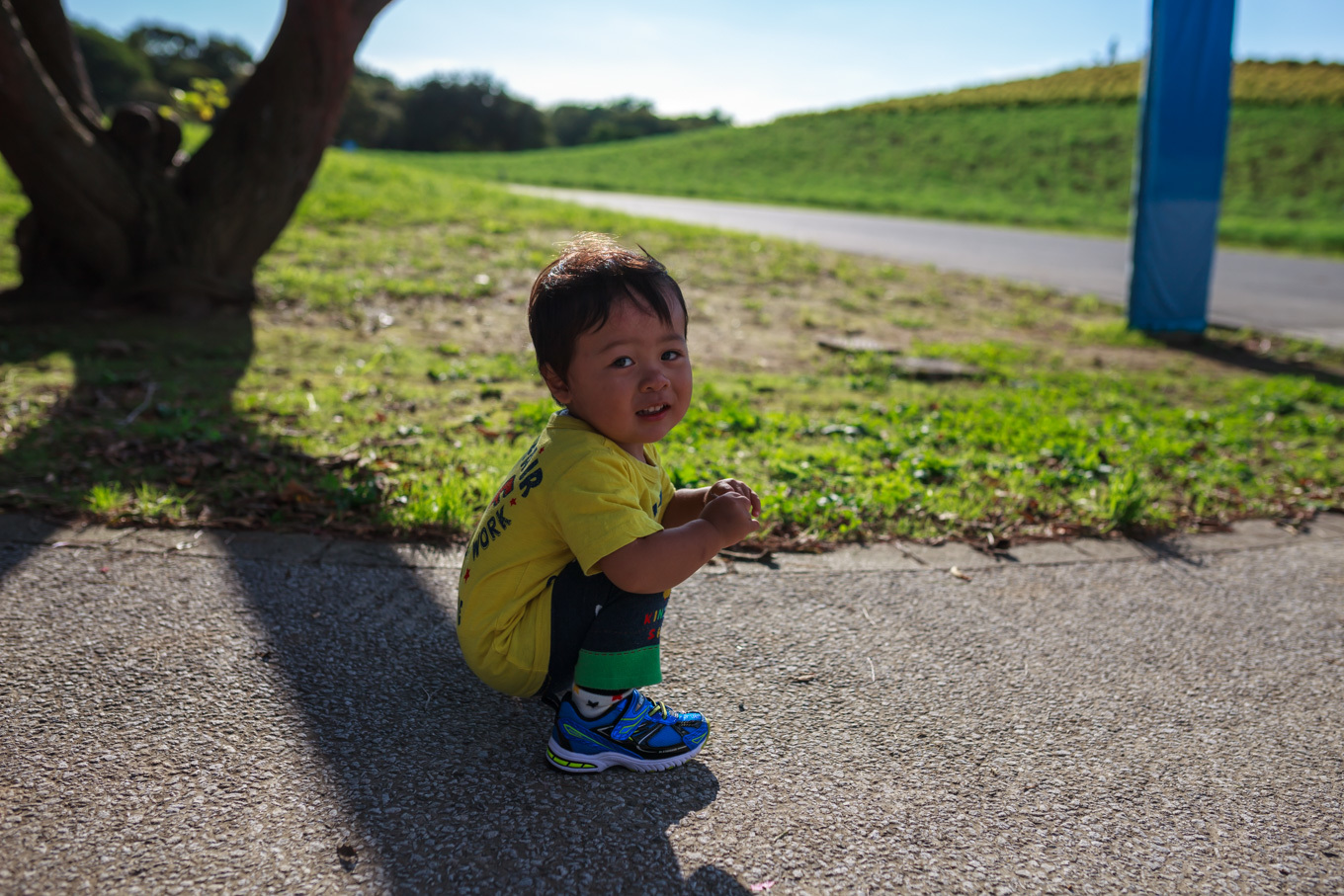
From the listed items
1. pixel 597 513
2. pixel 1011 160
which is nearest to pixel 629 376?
pixel 597 513

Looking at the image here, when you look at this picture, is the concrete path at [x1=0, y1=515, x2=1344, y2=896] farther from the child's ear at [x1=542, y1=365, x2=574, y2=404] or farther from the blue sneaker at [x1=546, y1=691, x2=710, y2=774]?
the child's ear at [x1=542, y1=365, x2=574, y2=404]

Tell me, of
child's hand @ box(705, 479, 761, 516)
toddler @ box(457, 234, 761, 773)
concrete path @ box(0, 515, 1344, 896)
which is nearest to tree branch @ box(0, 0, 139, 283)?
concrete path @ box(0, 515, 1344, 896)

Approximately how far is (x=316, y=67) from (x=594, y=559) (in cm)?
532

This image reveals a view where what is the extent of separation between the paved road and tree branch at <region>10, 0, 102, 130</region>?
976 centimetres

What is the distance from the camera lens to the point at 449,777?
196 centimetres

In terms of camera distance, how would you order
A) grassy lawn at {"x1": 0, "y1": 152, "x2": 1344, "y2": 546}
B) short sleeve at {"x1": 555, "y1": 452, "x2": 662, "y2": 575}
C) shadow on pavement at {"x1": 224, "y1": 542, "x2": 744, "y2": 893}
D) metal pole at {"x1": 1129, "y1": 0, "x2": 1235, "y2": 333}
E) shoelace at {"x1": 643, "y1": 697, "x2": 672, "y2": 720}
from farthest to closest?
metal pole at {"x1": 1129, "y1": 0, "x2": 1235, "y2": 333} → grassy lawn at {"x1": 0, "y1": 152, "x2": 1344, "y2": 546} → shoelace at {"x1": 643, "y1": 697, "x2": 672, "y2": 720} → short sleeve at {"x1": 555, "y1": 452, "x2": 662, "y2": 575} → shadow on pavement at {"x1": 224, "y1": 542, "x2": 744, "y2": 893}

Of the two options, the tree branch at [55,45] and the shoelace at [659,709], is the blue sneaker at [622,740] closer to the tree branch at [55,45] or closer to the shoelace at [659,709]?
the shoelace at [659,709]

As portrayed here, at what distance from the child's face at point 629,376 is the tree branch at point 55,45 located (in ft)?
19.1

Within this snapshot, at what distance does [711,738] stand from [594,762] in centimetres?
32

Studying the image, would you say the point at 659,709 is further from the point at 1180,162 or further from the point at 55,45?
the point at 1180,162

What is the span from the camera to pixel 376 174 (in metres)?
13.8

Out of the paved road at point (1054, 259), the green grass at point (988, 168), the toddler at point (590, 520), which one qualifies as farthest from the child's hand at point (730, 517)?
the green grass at point (988, 168)

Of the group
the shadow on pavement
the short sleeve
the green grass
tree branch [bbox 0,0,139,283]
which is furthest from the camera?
the green grass

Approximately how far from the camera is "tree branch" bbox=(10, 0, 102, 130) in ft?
20.1
